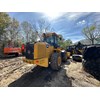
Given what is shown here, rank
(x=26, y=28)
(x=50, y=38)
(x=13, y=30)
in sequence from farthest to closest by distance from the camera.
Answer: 1. (x=26, y=28)
2. (x=13, y=30)
3. (x=50, y=38)

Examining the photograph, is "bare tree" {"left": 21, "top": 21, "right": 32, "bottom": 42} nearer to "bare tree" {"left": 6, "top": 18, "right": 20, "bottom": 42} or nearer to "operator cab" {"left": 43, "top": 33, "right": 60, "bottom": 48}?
"bare tree" {"left": 6, "top": 18, "right": 20, "bottom": 42}

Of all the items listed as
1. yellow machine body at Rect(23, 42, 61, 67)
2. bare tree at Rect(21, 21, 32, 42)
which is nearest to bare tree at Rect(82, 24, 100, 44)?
bare tree at Rect(21, 21, 32, 42)

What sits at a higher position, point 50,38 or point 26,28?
point 26,28

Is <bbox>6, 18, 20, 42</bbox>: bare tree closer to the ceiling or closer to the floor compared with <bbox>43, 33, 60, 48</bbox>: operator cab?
closer to the ceiling

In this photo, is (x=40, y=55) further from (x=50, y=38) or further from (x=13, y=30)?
(x=13, y=30)

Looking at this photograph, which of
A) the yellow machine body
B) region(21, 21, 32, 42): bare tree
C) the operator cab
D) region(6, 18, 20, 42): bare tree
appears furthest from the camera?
region(21, 21, 32, 42): bare tree

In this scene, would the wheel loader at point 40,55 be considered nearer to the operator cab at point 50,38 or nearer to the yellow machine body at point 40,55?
the yellow machine body at point 40,55

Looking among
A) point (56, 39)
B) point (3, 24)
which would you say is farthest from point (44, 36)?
point (3, 24)

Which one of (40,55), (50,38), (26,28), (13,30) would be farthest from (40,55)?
(26,28)

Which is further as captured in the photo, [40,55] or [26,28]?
[26,28]

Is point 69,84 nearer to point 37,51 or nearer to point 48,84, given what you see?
point 48,84

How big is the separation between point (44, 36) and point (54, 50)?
3.21 feet

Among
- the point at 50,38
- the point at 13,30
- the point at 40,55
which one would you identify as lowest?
the point at 40,55

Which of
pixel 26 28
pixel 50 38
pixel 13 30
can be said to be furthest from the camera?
pixel 26 28
